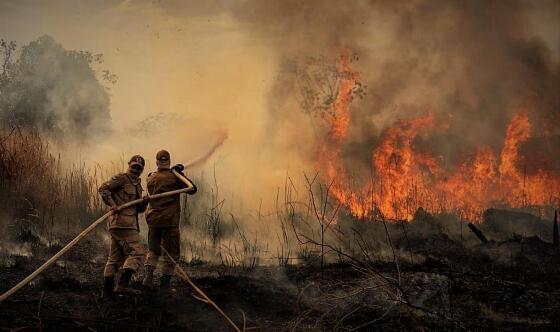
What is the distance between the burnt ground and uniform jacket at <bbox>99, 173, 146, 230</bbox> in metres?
1.08

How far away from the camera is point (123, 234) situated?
7.55 meters

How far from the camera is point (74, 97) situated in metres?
24.7

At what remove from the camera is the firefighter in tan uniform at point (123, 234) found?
24.4 feet

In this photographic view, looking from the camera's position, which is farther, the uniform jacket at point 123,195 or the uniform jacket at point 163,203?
the uniform jacket at point 163,203

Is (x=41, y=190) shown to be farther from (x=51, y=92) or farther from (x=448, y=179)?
(x=448, y=179)

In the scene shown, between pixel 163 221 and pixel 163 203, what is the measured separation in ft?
0.92

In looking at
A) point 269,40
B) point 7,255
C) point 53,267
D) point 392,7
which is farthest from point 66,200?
point 392,7

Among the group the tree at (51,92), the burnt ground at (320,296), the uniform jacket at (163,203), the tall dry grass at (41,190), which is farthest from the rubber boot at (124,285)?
the tree at (51,92)

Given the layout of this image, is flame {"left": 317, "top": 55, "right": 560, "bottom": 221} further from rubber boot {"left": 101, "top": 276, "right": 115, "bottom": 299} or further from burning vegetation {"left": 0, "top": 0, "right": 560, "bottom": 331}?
rubber boot {"left": 101, "top": 276, "right": 115, "bottom": 299}

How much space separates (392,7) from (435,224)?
8.52 m

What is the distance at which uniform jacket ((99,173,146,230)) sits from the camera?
7.45 metres

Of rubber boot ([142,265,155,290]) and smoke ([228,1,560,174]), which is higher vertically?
smoke ([228,1,560,174])

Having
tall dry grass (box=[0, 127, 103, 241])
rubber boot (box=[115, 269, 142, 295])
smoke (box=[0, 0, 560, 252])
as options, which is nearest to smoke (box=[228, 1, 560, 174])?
smoke (box=[0, 0, 560, 252])

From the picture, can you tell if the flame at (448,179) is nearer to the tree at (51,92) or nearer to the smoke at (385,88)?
the smoke at (385,88)
